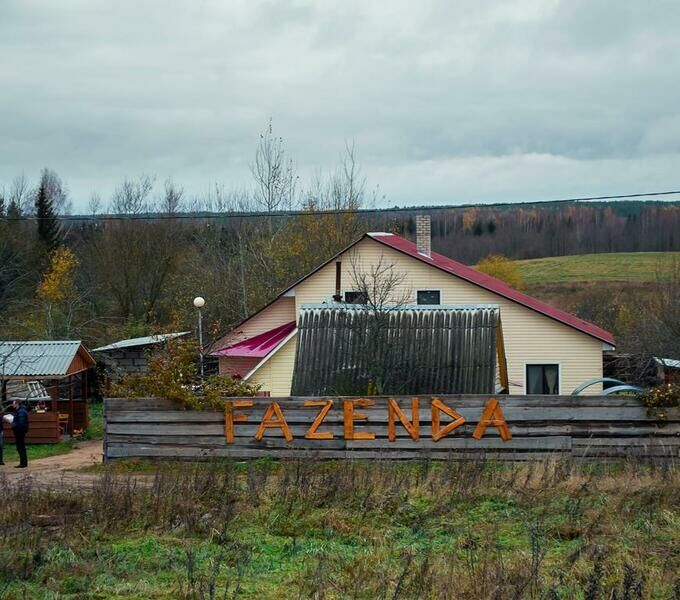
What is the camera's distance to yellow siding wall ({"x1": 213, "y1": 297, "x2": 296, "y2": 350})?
3555 cm

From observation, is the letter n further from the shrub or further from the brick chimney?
the brick chimney

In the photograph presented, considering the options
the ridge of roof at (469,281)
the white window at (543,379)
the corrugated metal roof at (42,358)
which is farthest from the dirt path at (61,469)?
the white window at (543,379)

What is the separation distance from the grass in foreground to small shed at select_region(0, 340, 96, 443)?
42.4ft

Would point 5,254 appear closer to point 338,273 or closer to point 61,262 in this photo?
point 61,262

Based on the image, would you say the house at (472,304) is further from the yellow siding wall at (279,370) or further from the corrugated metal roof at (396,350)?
the corrugated metal roof at (396,350)

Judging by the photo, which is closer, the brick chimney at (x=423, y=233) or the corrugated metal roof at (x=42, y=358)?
the corrugated metal roof at (x=42, y=358)

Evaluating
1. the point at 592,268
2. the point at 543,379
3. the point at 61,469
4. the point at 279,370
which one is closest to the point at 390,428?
the point at 61,469

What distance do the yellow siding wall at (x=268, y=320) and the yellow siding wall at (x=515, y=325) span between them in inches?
58.7

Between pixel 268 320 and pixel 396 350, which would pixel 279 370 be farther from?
pixel 396 350

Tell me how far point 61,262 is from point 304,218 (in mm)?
15025

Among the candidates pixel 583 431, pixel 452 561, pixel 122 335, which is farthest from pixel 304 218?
pixel 452 561

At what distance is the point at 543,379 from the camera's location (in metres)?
34.6

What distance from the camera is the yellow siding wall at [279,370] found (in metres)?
29.6

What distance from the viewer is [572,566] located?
9.17m
